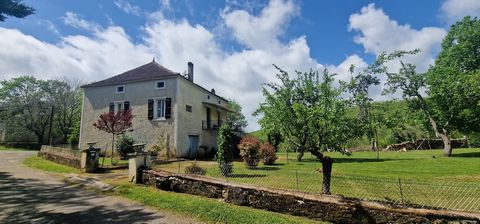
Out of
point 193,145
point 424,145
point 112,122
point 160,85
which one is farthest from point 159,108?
point 424,145

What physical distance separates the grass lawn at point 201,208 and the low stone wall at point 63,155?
7997 millimetres

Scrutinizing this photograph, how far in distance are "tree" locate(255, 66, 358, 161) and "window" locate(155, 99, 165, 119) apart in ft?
51.4

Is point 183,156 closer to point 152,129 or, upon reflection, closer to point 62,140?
point 152,129

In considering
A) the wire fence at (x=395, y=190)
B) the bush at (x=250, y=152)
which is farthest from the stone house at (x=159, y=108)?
the wire fence at (x=395, y=190)

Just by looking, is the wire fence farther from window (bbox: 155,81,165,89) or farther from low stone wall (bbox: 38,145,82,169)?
window (bbox: 155,81,165,89)

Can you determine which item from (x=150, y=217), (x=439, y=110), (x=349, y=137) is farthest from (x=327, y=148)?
(x=439, y=110)

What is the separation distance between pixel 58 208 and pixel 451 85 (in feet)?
93.8

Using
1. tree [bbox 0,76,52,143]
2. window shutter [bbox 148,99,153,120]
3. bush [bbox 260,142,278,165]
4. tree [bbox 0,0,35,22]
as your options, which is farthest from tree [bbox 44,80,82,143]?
tree [bbox 0,0,35,22]

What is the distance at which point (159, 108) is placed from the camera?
24047 millimetres

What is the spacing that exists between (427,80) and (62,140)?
47230 mm

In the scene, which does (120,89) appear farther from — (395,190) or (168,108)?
(395,190)

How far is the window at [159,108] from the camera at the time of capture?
23891 mm

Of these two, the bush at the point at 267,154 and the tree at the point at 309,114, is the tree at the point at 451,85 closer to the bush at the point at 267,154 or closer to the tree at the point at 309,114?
the bush at the point at 267,154

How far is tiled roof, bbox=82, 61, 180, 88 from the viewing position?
24.5m
